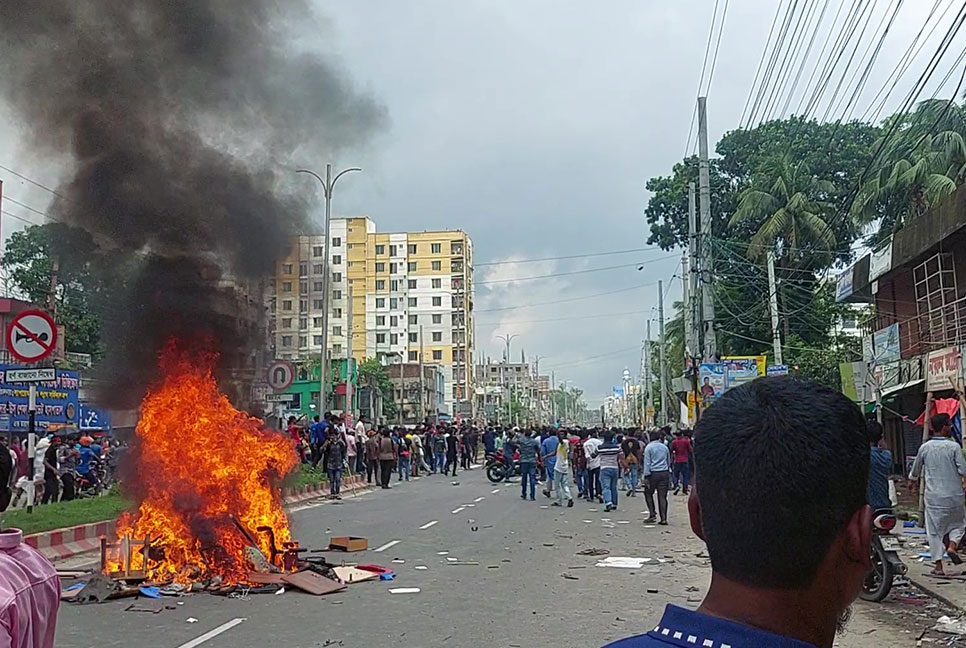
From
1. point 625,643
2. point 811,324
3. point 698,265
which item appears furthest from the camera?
point 811,324

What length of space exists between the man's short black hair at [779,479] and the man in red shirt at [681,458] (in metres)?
20.2

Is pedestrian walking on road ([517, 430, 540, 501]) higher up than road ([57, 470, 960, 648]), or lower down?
higher up

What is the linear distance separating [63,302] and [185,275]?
8.94 metres

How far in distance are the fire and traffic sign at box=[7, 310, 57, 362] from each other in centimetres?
168

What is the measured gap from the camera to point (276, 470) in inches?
501

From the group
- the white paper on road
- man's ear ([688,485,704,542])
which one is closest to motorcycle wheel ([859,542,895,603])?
the white paper on road

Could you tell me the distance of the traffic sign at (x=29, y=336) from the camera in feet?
38.2

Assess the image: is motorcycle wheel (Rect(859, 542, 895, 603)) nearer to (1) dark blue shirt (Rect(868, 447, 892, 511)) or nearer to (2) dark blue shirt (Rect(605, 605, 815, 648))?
(1) dark blue shirt (Rect(868, 447, 892, 511))

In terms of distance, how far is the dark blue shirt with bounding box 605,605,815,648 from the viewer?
56.4 inches

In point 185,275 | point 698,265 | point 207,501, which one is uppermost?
point 698,265

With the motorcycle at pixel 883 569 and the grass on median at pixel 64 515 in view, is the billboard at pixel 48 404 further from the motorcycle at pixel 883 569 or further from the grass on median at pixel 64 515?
the motorcycle at pixel 883 569

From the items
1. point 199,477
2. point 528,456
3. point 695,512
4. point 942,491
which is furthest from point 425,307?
point 695,512

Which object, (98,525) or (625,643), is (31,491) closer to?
(98,525)

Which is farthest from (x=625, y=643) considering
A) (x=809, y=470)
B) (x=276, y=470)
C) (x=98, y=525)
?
(x=98, y=525)
